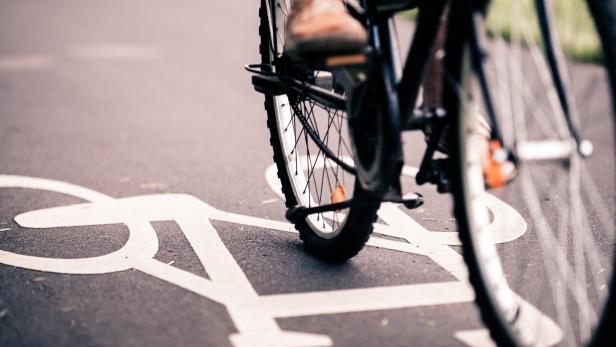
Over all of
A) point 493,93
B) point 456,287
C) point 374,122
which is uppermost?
point 493,93

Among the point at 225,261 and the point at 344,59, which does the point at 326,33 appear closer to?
the point at 344,59

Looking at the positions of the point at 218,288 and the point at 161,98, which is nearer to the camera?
the point at 218,288

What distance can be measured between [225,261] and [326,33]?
1280mm

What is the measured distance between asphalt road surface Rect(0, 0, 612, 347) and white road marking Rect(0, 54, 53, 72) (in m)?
1.07

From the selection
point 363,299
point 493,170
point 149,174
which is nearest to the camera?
point 493,170

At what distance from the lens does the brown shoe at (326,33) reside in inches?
105

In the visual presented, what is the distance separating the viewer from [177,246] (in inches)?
147

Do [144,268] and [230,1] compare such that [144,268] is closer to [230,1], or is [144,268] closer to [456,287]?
[456,287]

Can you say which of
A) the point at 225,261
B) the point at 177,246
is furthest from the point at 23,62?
the point at 225,261

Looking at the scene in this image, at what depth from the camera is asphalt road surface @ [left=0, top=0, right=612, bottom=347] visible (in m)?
2.93

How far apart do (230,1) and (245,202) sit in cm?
921

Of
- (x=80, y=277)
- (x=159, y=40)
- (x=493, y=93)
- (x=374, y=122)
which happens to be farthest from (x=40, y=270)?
(x=159, y=40)

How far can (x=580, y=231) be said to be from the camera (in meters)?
3.61

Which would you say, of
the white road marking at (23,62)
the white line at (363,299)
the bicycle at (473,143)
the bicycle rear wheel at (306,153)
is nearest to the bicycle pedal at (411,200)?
the bicycle at (473,143)
